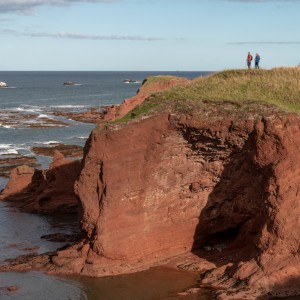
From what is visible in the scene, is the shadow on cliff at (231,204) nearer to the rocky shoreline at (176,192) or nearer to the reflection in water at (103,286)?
the rocky shoreline at (176,192)

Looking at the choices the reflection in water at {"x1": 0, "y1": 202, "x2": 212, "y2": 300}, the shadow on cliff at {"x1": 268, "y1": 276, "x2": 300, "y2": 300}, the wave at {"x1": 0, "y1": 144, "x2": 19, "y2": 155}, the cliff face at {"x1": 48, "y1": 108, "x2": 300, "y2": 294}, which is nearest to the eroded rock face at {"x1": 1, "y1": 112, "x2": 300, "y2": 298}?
the cliff face at {"x1": 48, "y1": 108, "x2": 300, "y2": 294}

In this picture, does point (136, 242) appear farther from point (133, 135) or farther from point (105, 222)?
point (133, 135)

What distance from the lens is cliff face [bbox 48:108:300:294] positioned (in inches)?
987

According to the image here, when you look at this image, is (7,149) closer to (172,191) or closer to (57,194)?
(57,194)

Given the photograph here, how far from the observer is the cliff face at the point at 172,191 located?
25.1 metres

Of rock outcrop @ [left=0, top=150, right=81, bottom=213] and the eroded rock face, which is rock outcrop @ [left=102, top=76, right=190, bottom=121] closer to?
rock outcrop @ [left=0, top=150, right=81, bottom=213]

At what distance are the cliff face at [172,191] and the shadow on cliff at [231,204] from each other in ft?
0.15

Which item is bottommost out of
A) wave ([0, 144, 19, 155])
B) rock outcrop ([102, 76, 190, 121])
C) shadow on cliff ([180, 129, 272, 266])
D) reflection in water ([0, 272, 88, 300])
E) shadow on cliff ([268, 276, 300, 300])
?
reflection in water ([0, 272, 88, 300])

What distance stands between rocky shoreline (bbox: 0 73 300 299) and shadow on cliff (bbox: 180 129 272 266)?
1.8 inches

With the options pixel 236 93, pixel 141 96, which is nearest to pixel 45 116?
pixel 141 96

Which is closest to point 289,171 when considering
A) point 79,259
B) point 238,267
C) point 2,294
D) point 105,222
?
point 238,267

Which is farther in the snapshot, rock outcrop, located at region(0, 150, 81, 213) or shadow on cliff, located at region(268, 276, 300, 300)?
rock outcrop, located at region(0, 150, 81, 213)

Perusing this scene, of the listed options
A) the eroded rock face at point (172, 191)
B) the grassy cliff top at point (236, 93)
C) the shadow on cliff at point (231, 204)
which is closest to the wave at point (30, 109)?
the grassy cliff top at point (236, 93)

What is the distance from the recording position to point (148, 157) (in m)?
25.9
